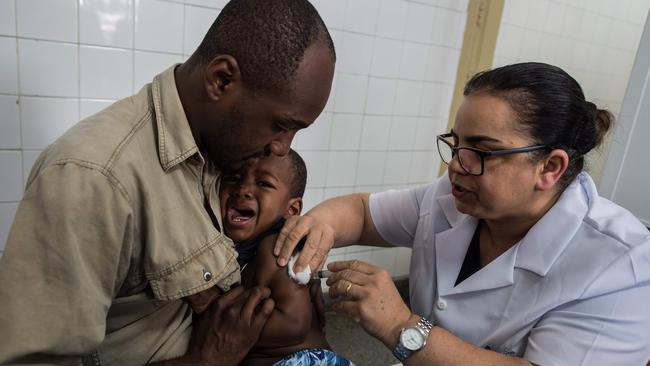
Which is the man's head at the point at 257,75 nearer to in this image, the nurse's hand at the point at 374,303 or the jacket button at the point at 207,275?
the jacket button at the point at 207,275

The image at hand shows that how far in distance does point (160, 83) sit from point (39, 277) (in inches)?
17.1

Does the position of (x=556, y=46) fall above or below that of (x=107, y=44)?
above

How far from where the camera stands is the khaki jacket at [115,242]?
724 mm

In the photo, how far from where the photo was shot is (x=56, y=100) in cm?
170

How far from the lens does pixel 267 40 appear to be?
0.84m

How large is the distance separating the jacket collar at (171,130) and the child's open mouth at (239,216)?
0.35 metres

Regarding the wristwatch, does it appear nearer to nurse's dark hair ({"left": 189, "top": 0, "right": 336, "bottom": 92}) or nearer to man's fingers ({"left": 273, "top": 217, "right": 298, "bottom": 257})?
man's fingers ({"left": 273, "top": 217, "right": 298, "bottom": 257})

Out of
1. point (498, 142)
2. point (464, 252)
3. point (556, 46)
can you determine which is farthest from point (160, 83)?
point (556, 46)

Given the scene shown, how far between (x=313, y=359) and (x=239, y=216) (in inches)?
17.0

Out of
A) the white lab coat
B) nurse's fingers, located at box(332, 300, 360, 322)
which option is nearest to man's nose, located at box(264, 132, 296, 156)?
nurse's fingers, located at box(332, 300, 360, 322)

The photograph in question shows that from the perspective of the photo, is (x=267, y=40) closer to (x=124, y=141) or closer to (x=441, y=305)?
(x=124, y=141)

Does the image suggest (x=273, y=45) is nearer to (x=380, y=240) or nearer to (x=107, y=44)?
(x=380, y=240)

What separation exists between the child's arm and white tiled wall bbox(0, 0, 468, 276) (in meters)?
1.12

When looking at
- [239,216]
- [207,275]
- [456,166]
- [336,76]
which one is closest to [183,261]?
[207,275]
